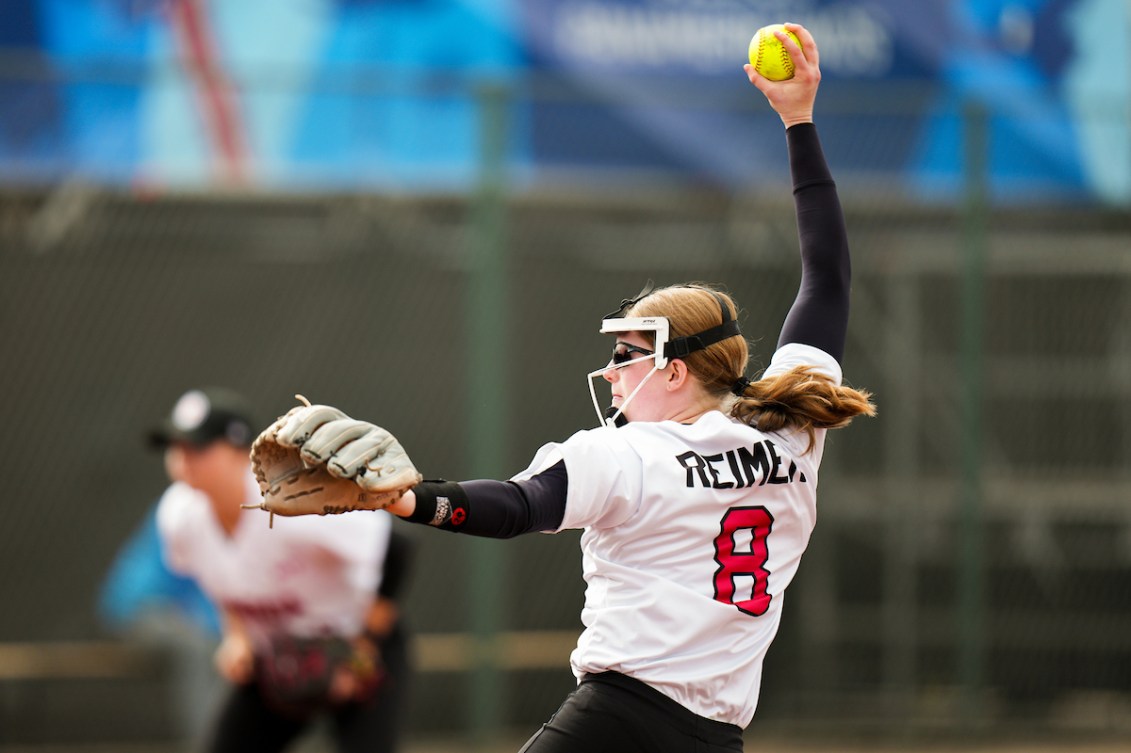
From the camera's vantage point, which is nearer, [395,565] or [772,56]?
[772,56]

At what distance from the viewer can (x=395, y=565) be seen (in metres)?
5.79

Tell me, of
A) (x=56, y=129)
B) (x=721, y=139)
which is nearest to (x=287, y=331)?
(x=56, y=129)

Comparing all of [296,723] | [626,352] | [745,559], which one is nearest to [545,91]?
[296,723]

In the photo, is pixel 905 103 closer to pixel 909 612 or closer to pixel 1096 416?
pixel 1096 416

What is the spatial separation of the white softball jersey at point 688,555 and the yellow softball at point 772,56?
95cm

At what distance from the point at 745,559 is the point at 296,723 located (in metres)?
2.72

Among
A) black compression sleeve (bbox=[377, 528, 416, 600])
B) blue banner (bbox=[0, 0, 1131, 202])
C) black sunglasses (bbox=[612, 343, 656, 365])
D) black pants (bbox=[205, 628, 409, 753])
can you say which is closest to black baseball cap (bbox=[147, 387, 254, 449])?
black compression sleeve (bbox=[377, 528, 416, 600])

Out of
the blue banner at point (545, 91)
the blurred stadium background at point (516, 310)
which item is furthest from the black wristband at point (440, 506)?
the blue banner at point (545, 91)

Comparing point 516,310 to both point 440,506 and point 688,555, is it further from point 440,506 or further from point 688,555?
point 440,506

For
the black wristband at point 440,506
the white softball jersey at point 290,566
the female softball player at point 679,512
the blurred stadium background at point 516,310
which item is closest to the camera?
the black wristband at point 440,506

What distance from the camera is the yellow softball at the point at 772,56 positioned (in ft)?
13.2

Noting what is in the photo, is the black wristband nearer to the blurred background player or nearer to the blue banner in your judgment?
the blurred background player

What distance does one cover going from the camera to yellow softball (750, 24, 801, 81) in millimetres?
4020

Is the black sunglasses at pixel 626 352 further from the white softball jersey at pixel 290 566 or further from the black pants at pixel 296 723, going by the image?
the black pants at pixel 296 723
